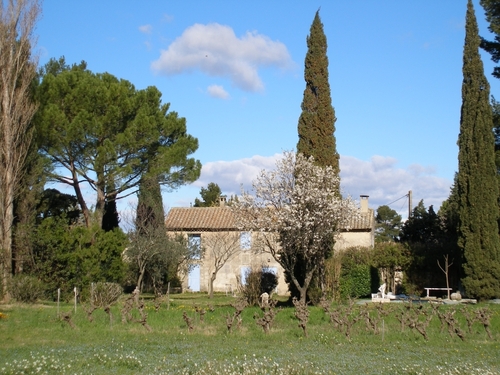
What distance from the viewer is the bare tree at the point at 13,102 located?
23.0 meters

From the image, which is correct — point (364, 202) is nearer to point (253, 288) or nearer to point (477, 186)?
point (477, 186)

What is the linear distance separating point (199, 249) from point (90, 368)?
2360cm

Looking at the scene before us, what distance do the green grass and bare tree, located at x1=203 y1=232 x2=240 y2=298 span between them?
631 inches

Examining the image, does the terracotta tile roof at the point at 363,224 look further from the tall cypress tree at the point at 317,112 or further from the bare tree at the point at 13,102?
the bare tree at the point at 13,102

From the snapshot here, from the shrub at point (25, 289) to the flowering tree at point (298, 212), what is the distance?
7785 millimetres

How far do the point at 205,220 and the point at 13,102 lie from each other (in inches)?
595

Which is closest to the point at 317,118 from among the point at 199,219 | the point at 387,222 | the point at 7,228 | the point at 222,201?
the point at 7,228

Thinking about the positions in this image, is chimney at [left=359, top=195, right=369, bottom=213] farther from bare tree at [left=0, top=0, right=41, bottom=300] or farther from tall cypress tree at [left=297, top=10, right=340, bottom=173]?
bare tree at [left=0, top=0, right=41, bottom=300]

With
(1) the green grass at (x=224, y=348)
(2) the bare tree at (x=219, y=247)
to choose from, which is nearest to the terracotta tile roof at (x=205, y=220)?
(2) the bare tree at (x=219, y=247)

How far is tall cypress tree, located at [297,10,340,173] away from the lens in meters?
22.7

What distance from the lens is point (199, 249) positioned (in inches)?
1296

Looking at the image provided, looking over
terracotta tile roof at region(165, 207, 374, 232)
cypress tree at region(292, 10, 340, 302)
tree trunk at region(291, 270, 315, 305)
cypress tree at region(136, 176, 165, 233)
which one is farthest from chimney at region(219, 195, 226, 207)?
tree trunk at region(291, 270, 315, 305)

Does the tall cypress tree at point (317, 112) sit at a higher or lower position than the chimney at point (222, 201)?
higher

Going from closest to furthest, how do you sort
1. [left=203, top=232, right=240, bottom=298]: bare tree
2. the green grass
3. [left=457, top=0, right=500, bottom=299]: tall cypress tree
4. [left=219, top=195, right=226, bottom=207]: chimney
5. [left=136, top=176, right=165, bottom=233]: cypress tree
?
the green grass < [left=457, top=0, right=500, bottom=299]: tall cypress tree < [left=136, top=176, right=165, bottom=233]: cypress tree < [left=203, top=232, right=240, bottom=298]: bare tree < [left=219, top=195, right=226, bottom=207]: chimney
